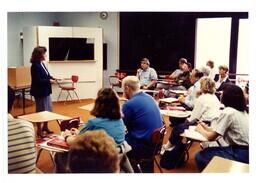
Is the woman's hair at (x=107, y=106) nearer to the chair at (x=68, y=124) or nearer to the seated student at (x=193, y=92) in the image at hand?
the chair at (x=68, y=124)

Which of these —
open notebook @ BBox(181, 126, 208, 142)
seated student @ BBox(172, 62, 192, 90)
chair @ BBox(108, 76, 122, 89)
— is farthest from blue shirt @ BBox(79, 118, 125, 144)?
seated student @ BBox(172, 62, 192, 90)

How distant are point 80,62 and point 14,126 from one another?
17.2 ft

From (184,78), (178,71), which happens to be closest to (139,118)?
(184,78)

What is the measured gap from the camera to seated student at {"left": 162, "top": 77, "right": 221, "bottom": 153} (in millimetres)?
3369

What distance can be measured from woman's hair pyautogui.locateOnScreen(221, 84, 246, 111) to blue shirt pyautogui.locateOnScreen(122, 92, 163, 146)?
60 cm

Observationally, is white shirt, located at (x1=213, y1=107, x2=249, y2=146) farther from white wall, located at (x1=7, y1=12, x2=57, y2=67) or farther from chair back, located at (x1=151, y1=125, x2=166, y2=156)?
white wall, located at (x1=7, y1=12, x2=57, y2=67)

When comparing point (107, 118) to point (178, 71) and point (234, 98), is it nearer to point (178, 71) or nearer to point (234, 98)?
point (234, 98)

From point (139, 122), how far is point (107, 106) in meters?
0.54

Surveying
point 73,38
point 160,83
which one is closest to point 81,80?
point 73,38

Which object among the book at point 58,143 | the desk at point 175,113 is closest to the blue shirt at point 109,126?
the book at point 58,143

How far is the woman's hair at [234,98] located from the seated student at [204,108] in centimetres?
80

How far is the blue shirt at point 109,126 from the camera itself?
87.7 inches
